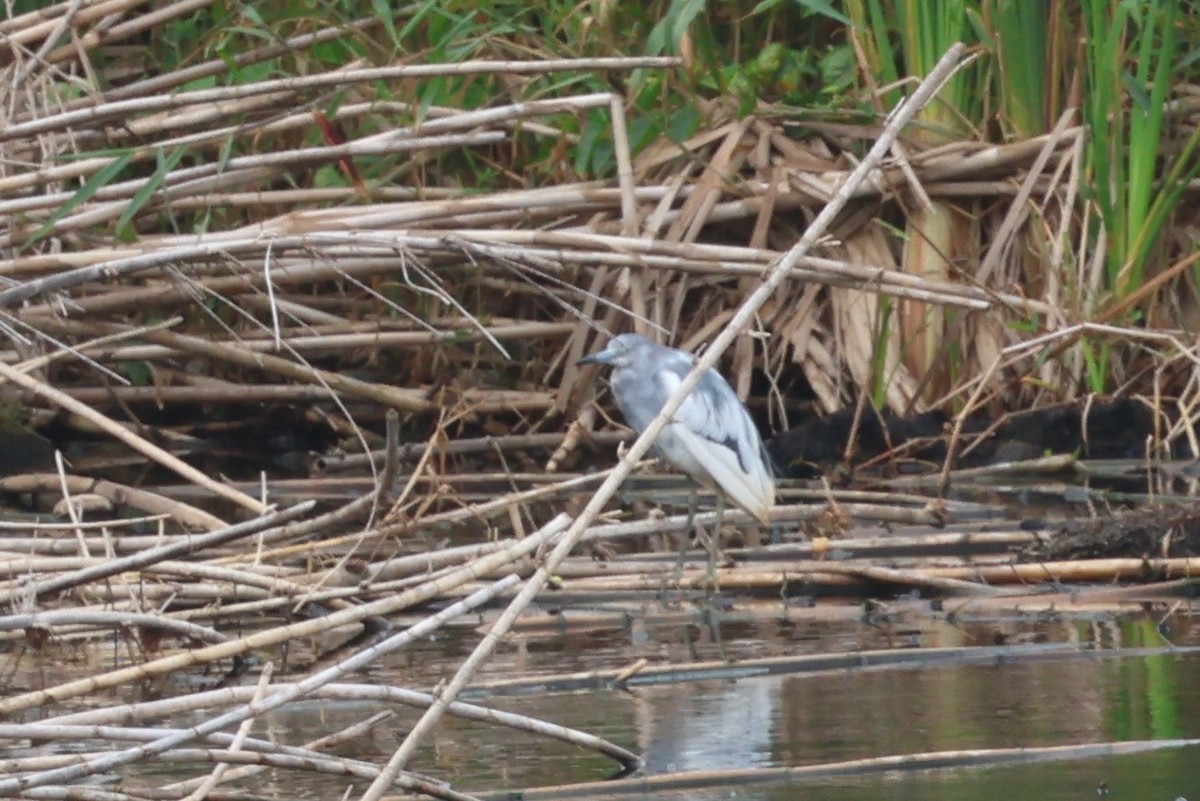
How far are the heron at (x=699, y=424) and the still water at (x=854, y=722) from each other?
1.10 m

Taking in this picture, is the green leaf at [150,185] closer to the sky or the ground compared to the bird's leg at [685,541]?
closer to the sky

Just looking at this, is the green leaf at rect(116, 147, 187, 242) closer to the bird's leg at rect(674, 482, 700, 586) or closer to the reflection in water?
the bird's leg at rect(674, 482, 700, 586)

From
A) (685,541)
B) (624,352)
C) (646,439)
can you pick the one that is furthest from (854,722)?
(624,352)

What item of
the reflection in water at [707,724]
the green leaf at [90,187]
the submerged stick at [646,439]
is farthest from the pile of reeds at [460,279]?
the submerged stick at [646,439]

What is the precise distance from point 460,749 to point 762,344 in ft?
12.7

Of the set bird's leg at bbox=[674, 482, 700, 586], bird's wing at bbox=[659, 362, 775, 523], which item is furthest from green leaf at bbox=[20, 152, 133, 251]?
bird's leg at bbox=[674, 482, 700, 586]

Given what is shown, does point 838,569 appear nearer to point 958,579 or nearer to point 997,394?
point 958,579

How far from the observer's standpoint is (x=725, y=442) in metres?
5.04

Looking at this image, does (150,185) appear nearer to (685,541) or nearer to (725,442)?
(725,442)

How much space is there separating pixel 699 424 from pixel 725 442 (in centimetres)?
9

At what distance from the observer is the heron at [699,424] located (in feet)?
16.2

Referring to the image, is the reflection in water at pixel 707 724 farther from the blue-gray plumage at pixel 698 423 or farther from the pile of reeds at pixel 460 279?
the blue-gray plumage at pixel 698 423

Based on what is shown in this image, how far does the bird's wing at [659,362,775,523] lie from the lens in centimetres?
490

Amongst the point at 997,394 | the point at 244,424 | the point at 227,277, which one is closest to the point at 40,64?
the point at 227,277
